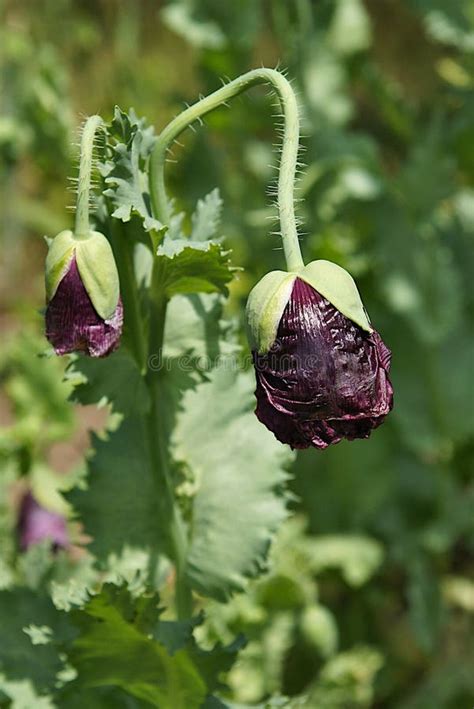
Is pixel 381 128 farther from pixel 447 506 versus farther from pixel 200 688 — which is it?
pixel 200 688

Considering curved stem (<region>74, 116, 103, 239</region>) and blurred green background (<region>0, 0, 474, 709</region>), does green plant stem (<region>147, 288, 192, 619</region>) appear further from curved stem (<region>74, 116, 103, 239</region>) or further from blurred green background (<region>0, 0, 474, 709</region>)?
blurred green background (<region>0, 0, 474, 709</region>)

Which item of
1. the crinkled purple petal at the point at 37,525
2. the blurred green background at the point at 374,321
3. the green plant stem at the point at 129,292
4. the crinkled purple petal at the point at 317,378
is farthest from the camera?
the blurred green background at the point at 374,321

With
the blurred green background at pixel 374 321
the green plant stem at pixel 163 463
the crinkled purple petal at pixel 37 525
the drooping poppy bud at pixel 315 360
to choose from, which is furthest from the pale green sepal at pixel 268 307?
the blurred green background at pixel 374 321

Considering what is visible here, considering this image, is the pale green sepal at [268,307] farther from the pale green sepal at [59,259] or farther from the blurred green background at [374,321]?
the blurred green background at [374,321]

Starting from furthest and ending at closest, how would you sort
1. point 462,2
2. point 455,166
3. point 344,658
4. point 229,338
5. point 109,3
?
point 109,3, point 455,166, point 462,2, point 344,658, point 229,338

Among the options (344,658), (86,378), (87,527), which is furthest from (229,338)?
(344,658)
